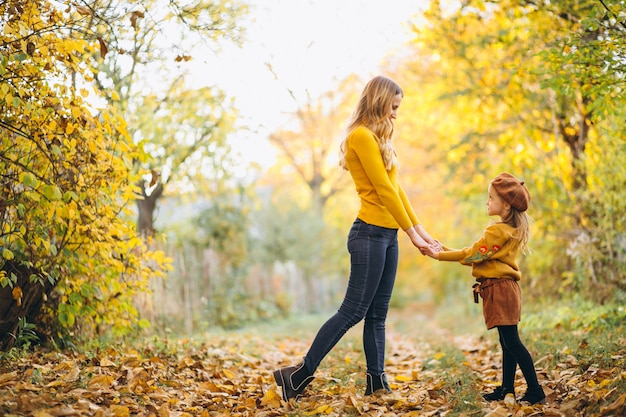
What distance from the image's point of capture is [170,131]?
8.56 meters

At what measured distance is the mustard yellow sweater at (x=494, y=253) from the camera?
11.8 feet

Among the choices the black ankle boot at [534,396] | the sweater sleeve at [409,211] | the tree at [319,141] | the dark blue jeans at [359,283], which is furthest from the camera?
the tree at [319,141]

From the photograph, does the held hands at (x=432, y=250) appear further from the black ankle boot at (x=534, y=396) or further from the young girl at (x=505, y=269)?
the black ankle boot at (x=534, y=396)

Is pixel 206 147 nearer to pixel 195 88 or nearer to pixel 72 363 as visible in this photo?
pixel 195 88

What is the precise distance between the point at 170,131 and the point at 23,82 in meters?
4.61

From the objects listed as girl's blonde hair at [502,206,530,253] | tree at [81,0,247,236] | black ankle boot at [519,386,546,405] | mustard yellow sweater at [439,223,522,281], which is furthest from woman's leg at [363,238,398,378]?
tree at [81,0,247,236]

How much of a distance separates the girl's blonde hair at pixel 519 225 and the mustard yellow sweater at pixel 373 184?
0.61m

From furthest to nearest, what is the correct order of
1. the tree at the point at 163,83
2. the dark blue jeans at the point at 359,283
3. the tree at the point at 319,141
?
the tree at the point at 319,141 < the tree at the point at 163,83 < the dark blue jeans at the point at 359,283

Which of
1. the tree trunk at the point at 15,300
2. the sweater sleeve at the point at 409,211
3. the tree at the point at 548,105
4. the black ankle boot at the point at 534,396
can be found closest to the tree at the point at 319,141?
the tree at the point at 548,105

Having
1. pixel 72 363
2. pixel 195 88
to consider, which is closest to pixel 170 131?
pixel 195 88

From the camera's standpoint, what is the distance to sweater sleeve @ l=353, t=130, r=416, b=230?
3.66 meters

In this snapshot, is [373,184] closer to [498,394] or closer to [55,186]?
[498,394]

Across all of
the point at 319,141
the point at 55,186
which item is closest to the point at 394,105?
the point at 55,186

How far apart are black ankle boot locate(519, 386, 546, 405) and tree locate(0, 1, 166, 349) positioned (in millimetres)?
3032
